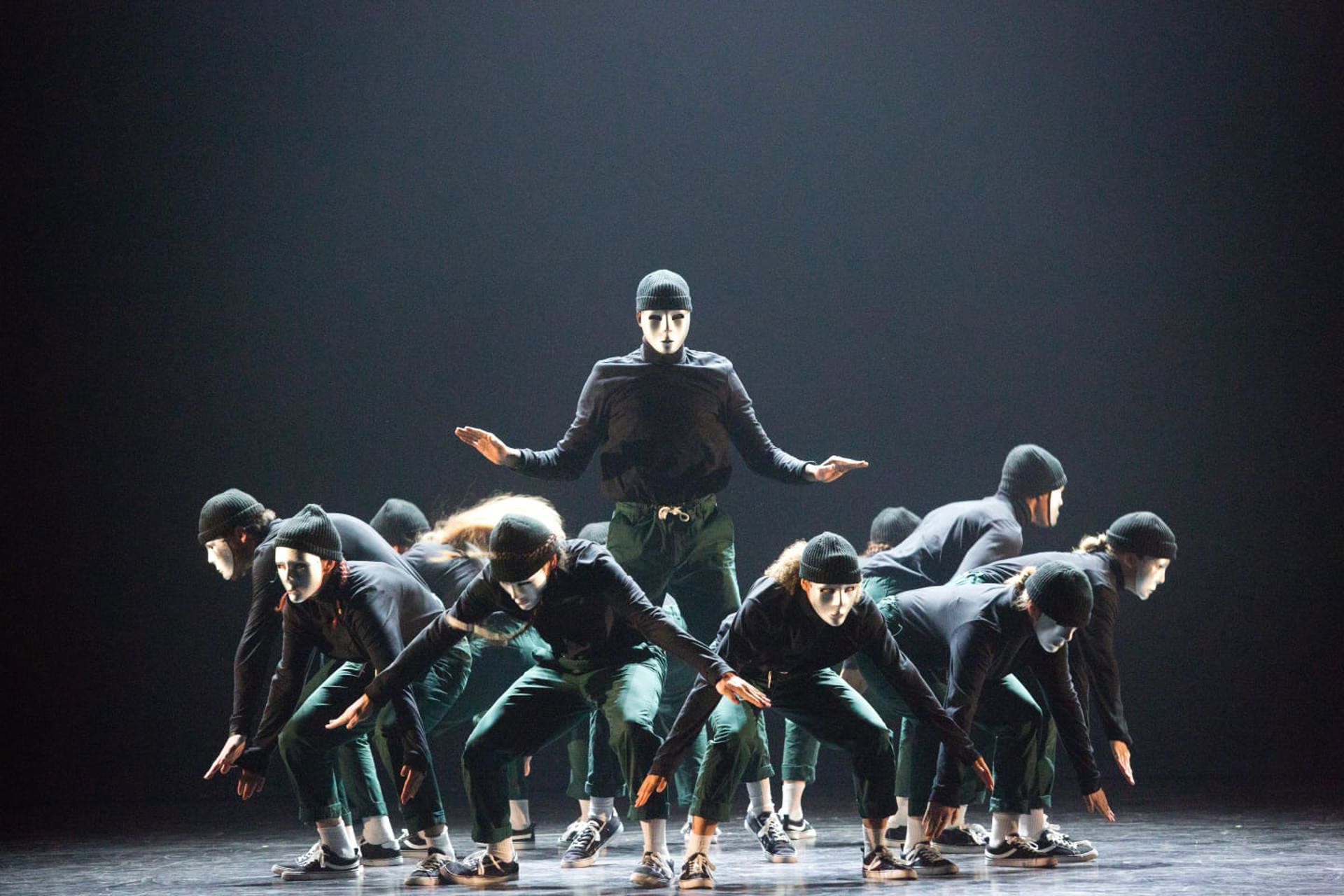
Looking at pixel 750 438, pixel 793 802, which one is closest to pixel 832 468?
pixel 750 438

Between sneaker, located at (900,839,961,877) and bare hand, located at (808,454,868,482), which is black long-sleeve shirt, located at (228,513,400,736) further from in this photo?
sneaker, located at (900,839,961,877)

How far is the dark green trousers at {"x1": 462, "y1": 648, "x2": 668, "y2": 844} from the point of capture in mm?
4438

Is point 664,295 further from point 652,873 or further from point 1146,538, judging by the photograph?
point 652,873

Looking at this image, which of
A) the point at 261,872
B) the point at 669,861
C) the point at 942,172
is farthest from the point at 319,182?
the point at 669,861

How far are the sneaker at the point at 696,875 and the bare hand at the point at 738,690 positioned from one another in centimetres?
48

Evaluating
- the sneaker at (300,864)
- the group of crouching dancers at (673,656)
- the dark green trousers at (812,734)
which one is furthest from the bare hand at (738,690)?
the sneaker at (300,864)

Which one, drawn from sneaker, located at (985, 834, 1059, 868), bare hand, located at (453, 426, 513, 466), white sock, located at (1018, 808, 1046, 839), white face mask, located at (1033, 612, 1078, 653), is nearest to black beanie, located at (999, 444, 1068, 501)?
white face mask, located at (1033, 612, 1078, 653)

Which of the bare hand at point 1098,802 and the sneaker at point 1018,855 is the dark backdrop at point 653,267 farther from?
the bare hand at point 1098,802

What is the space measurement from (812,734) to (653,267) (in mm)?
3578

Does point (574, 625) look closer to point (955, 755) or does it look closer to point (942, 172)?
point (955, 755)

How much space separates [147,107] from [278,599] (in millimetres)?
3754

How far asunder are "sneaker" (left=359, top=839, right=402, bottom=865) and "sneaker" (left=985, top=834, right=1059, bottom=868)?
6.36ft

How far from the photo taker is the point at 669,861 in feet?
14.6

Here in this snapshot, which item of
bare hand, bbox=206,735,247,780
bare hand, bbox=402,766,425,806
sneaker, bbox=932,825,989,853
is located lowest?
sneaker, bbox=932,825,989,853
